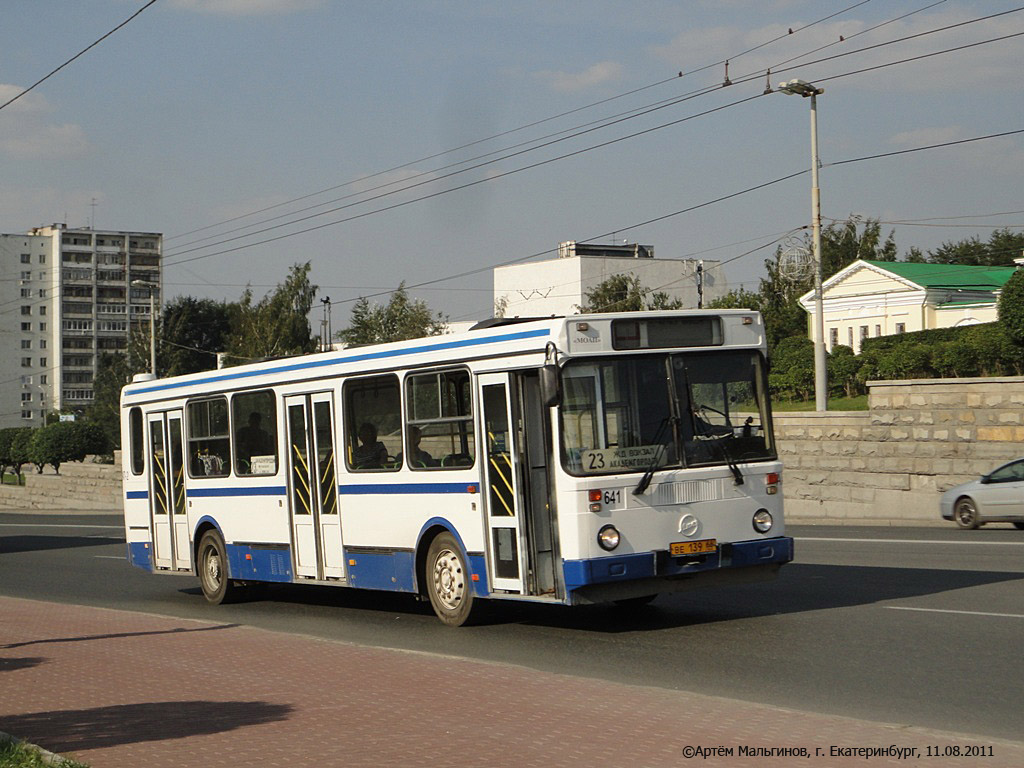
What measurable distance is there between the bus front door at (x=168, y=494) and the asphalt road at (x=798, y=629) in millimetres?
628

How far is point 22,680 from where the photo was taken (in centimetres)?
1029

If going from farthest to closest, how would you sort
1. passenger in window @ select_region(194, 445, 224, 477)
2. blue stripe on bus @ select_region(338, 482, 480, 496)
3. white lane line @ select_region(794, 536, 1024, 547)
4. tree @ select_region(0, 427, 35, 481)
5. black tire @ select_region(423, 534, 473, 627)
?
tree @ select_region(0, 427, 35, 481), white lane line @ select_region(794, 536, 1024, 547), passenger in window @ select_region(194, 445, 224, 477), black tire @ select_region(423, 534, 473, 627), blue stripe on bus @ select_region(338, 482, 480, 496)

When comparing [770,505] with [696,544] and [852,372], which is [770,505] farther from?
[852,372]

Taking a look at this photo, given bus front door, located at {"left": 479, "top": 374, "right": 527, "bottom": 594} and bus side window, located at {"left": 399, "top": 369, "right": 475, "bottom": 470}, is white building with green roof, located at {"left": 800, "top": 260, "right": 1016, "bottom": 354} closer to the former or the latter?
bus side window, located at {"left": 399, "top": 369, "right": 475, "bottom": 470}

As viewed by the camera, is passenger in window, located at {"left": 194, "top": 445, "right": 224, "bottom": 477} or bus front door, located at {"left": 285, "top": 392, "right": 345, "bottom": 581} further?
passenger in window, located at {"left": 194, "top": 445, "right": 224, "bottom": 477}

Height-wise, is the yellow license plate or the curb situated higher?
the yellow license plate

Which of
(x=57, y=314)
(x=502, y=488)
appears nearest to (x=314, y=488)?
(x=502, y=488)

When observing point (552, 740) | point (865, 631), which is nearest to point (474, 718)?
point (552, 740)

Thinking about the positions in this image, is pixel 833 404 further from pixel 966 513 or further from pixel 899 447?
pixel 966 513

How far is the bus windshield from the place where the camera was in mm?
11375

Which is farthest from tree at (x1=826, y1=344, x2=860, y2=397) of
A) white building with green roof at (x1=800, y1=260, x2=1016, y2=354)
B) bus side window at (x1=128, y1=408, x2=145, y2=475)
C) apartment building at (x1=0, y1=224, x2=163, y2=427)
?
apartment building at (x1=0, y1=224, x2=163, y2=427)

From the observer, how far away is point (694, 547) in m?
11.7

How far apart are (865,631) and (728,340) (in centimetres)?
287

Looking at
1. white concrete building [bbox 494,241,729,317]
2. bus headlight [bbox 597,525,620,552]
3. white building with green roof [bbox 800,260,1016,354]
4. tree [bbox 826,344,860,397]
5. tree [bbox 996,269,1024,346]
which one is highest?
white concrete building [bbox 494,241,729,317]
